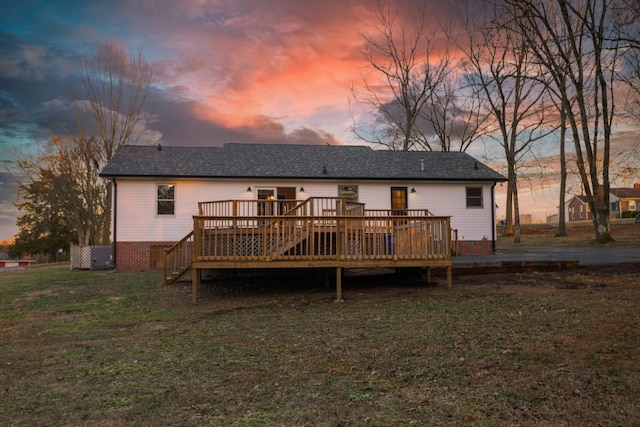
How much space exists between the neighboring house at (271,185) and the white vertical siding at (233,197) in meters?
0.04

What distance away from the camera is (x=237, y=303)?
9.98 meters

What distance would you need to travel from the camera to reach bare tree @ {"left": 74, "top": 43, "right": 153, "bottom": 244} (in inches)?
1056

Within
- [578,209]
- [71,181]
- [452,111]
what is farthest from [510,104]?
[578,209]

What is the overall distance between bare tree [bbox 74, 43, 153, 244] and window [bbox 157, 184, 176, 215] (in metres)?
11.1

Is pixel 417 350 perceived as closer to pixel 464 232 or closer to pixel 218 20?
pixel 464 232

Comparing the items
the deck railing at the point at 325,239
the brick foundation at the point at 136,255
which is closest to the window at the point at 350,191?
the brick foundation at the point at 136,255

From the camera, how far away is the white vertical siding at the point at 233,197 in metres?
17.3

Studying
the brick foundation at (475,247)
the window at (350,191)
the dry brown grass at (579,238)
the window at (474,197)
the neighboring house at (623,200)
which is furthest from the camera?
the neighboring house at (623,200)

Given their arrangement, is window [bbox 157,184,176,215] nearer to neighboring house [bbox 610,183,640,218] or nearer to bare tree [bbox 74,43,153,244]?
bare tree [bbox 74,43,153,244]

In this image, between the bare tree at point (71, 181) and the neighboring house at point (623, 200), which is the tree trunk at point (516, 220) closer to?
the bare tree at point (71, 181)

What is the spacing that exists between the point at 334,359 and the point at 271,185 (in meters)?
13.1

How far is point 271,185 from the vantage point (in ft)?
59.4

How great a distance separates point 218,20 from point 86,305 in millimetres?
12132

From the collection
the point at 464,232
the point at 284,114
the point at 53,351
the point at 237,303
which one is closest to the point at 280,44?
the point at 284,114
